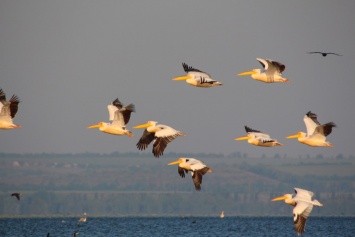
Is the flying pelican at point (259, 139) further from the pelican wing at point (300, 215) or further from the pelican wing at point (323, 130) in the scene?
the pelican wing at point (300, 215)

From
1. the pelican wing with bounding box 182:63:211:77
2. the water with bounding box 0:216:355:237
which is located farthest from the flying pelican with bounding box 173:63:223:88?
the water with bounding box 0:216:355:237

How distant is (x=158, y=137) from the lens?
26156 millimetres

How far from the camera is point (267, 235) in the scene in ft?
185

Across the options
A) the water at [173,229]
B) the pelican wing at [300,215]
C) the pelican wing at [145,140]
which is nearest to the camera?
the pelican wing at [300,215]

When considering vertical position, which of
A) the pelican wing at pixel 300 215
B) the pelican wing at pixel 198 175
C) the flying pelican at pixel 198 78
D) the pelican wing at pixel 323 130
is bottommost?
the pelican wing at pixel 300 215

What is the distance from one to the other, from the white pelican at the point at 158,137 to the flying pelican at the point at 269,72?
2.75m

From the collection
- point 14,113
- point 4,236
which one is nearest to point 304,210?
point 14,113

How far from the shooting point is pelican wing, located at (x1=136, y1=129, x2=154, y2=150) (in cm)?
2692

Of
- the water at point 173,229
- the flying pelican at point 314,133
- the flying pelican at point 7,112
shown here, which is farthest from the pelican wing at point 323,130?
the water at point 173,229

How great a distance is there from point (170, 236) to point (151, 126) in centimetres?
2676

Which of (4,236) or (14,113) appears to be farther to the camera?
(4,236)

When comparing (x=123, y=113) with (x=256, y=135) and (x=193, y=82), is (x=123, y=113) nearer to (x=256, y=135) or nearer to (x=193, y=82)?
(x=193, y=82)

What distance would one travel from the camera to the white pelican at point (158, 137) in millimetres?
25891

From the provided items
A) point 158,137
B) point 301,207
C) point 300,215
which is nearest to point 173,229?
point 158,137
